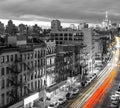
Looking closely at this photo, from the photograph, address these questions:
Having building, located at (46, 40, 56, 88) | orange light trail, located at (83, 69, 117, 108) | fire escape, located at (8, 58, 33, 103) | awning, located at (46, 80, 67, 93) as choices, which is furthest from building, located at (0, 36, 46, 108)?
orange light trail, located at (83, 69, 117, 108)

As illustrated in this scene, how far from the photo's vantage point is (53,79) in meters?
82.4

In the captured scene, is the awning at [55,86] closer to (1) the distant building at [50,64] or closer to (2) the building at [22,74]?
(1) the distant building at [50,64]

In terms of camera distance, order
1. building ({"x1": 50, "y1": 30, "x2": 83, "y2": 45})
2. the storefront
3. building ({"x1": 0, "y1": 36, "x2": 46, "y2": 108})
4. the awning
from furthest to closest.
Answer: building ({"x1": 50, "y1": 30, "x2": 83, "y2": 45}) → the awning → the storefront → building ({"x1": 0, "y1": 36, "x2": 46, "y2": 108})

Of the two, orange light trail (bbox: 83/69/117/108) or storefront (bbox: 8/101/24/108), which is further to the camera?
orange light trail (bbox: 83/69/117/108)

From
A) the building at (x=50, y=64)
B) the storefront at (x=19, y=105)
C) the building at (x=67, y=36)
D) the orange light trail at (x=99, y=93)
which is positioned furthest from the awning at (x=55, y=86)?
the building at (x=67, y=36)

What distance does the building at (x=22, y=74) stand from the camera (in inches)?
2207

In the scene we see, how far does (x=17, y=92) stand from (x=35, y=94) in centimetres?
878

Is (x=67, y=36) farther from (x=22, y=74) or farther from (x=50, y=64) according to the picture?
(x=22, y=74)

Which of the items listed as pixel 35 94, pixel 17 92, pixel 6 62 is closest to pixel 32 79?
pixel 35 94

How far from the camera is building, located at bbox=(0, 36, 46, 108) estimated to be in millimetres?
56062

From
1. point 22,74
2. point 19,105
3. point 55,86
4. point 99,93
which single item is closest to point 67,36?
point 99,93

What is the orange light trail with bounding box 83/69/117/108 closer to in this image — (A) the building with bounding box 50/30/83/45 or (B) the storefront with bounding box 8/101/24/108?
(B) the storefront with bounding box 8/101/24/108

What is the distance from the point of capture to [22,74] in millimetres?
62156

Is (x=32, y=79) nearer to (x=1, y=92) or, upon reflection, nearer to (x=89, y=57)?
(x=1, y=92)
